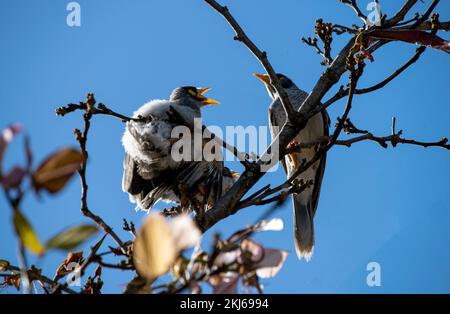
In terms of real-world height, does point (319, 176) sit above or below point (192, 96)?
below

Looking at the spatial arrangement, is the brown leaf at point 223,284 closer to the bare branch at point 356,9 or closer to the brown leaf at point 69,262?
the brown leaf at point 69,262

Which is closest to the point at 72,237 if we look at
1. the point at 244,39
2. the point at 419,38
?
the point at 244,39

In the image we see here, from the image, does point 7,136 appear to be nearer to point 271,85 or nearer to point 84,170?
point 84,170

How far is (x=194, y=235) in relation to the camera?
86 centimetres

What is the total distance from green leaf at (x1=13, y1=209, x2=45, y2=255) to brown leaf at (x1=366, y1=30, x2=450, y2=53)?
2244 millimetres

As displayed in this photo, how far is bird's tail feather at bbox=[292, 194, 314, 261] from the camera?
4.50m

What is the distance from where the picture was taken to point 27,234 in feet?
2.81

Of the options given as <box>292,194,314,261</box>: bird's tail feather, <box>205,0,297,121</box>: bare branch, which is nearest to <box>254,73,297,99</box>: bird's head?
<box>292,194,314,261</box>: bird's tail feather

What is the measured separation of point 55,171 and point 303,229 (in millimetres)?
4024

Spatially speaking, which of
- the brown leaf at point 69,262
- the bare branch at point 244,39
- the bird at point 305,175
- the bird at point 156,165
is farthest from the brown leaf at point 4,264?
the bird at point 305,175
